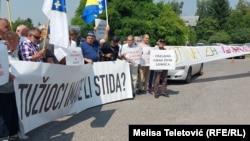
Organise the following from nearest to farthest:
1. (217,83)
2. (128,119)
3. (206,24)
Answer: (128,119), (217,83), (206,24)

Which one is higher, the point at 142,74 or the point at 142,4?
the point at 142,4

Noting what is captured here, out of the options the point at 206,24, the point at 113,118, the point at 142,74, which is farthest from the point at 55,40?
the point at 206,24

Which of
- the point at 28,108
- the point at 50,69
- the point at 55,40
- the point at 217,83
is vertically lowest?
the point at 217,83

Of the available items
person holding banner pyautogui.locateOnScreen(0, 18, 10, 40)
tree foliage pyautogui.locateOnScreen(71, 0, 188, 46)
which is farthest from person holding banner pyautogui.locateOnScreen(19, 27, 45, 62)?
tree foliage pyautogui.locateOnScreen(71, 0, 188, 46)

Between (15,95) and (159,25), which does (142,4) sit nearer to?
(159,25)

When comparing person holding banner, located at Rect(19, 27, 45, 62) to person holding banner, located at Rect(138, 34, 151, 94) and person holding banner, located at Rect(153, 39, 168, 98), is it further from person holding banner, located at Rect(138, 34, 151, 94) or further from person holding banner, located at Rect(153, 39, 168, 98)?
person holding banner, located at Rect(138, 34, 151, 94)

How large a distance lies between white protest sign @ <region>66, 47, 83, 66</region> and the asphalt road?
3.88 feet

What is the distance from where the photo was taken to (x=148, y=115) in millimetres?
8359

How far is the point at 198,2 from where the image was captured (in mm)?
139625

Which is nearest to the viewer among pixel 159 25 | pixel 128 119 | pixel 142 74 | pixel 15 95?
pixel 15 95

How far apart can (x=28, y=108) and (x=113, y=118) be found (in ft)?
7.85

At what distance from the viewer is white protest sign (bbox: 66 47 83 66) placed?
9125 millimetres

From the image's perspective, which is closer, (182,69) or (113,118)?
(113,118)

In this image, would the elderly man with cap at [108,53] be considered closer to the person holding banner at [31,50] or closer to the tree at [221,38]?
the person holding banner at [31,50]
